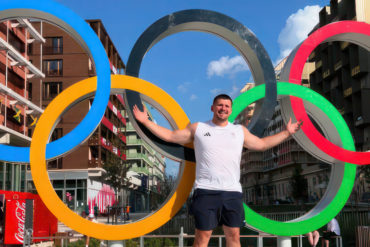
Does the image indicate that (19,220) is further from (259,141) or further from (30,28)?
(30,28)

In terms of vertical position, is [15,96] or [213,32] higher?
[15,96]

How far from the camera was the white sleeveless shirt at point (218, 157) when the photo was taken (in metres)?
4.82

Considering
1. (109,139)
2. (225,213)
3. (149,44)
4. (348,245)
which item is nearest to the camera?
(225,213)

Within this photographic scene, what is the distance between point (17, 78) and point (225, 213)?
3052 cm

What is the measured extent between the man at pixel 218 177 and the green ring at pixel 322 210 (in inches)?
60.8

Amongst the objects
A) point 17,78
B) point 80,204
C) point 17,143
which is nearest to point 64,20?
point 17,143

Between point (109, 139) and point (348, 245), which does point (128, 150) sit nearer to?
point (109, 139)

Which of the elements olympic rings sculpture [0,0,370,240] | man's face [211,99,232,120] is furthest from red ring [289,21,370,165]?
man's face [211,99,232,120]

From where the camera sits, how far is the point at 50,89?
145 ft

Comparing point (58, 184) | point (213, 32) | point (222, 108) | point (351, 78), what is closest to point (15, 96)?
point (58, 184)

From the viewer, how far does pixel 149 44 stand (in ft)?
21.2

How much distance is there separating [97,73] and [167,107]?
3.73 ft

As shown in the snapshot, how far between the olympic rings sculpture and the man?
1.34 m

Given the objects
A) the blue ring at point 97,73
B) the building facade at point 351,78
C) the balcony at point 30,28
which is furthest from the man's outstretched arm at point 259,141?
the building facade at point 351,78
